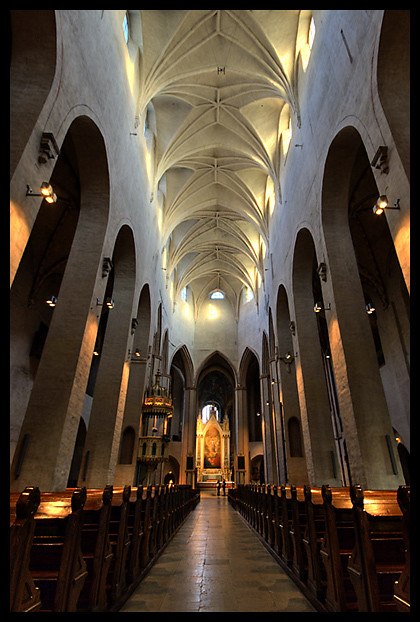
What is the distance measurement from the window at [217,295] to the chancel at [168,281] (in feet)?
27.3

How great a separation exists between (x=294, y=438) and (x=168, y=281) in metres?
12.1

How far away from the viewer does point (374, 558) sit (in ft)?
7.54

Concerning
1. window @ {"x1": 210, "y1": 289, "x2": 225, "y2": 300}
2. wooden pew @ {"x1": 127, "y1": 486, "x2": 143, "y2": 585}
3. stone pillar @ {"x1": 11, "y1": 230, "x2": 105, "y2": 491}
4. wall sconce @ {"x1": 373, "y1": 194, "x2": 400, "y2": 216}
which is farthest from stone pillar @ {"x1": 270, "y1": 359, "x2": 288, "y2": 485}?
window @ {"x1": 210, "y1": 289, "x2": 225, "y2": 300}

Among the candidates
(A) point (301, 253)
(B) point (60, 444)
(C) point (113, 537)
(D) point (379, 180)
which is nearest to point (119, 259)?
(A) point (301, 253)

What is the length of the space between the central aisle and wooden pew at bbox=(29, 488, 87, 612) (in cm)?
85

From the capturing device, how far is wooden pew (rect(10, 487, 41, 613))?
5.93 ft

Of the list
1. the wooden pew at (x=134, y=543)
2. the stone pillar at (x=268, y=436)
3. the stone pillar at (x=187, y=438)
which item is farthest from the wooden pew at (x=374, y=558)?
the stone pillar at (x=187, y=438)

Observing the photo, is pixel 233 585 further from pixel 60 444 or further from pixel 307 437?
pixel 307 437

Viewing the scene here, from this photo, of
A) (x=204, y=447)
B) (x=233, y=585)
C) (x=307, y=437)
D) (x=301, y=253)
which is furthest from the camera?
(x=204, y=447)

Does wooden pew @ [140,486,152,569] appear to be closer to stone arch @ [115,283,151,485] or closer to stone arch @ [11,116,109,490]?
stone arch @ [11,116,109,490]

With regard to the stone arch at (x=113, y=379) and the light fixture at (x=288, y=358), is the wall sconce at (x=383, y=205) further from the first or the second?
the light fixture at (x=288, y=358)

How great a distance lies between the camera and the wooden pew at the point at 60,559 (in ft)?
7.10

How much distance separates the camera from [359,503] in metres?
2.37

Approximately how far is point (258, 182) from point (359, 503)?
18355 millimetres
